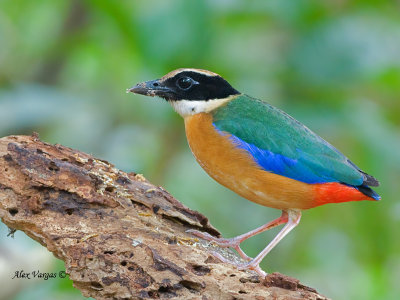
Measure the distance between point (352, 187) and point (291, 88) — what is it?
327cm

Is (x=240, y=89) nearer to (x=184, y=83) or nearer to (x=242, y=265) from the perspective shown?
(x=184, y=83)

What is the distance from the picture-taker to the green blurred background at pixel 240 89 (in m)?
7.78

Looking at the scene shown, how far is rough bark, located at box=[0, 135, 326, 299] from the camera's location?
439 cm

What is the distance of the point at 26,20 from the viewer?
10680mm

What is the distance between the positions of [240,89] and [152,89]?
2460mm

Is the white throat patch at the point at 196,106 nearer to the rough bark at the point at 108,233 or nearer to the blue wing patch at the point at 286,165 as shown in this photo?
the blue wing patch at the point at 286,165

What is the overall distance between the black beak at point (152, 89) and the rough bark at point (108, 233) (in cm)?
124

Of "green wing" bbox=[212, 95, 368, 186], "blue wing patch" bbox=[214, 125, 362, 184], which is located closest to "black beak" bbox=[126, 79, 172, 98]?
"green wing" bbox=[212, 95, 368, 186]

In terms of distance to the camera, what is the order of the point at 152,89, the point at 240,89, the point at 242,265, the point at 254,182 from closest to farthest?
1. the point at 242,265
2. the point at 254,182
3. the point at 152,89
4. the point at 240,89

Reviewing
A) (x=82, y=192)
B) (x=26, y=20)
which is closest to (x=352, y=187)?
(x=82, y=192)

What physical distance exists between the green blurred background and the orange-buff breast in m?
1.48

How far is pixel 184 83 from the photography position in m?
6.37
